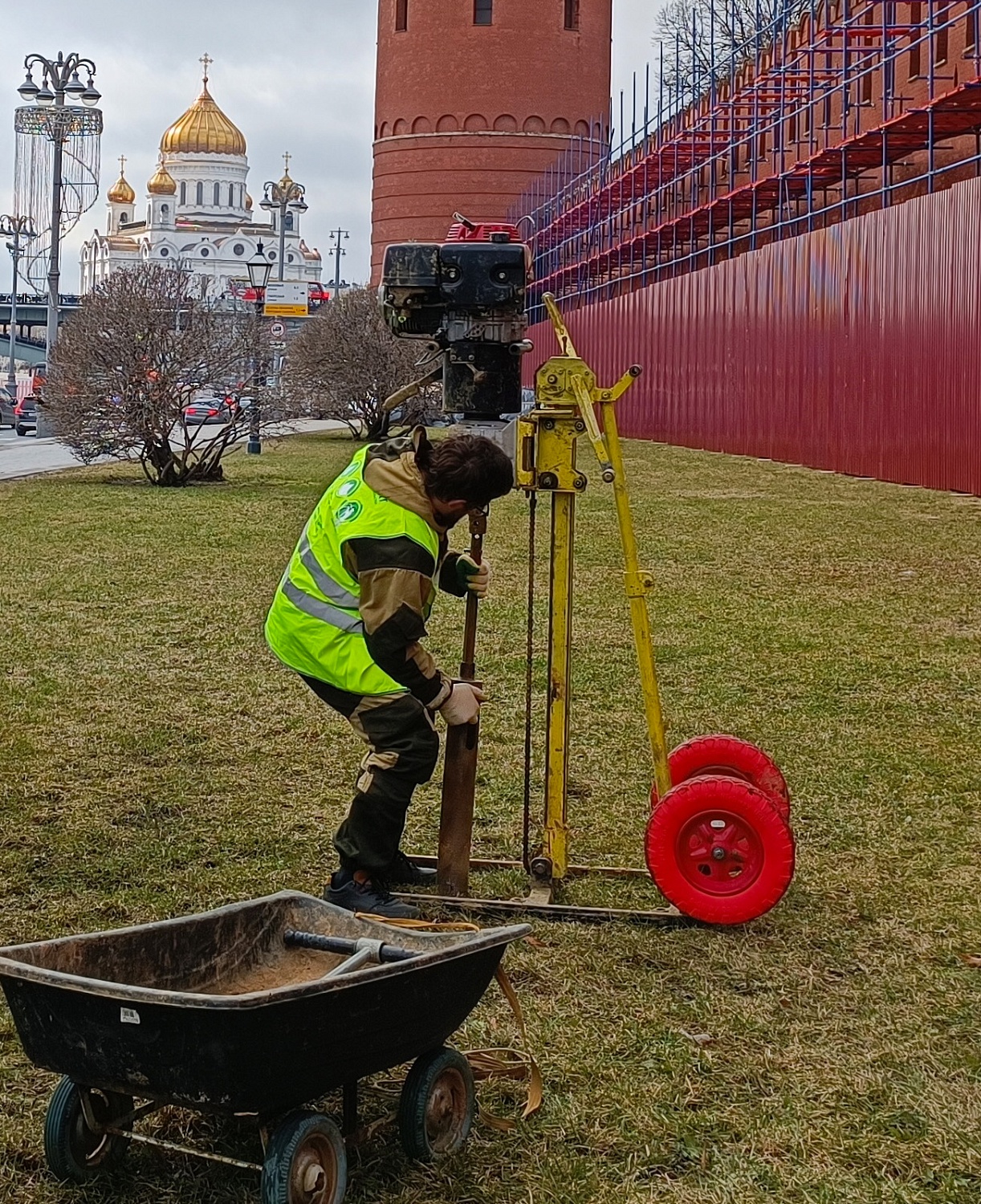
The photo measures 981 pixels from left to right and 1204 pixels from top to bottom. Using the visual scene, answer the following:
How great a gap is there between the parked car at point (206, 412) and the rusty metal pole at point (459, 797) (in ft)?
53.6

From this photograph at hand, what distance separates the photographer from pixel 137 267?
842 inches

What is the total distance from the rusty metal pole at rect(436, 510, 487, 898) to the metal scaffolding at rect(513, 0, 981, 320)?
15.2m

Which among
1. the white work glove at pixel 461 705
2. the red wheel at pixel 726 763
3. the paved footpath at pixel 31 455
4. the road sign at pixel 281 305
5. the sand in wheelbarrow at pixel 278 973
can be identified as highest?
the road sign at pixel 281 305

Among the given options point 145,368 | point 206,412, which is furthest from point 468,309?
point 206,412

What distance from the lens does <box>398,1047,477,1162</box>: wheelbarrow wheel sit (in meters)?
3.13

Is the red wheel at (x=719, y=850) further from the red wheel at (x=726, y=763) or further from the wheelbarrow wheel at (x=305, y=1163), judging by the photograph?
the wheelbarrow wheel at (x=305, y=1163)

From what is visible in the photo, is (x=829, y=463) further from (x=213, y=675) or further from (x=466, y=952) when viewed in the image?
(x=466, y=952)

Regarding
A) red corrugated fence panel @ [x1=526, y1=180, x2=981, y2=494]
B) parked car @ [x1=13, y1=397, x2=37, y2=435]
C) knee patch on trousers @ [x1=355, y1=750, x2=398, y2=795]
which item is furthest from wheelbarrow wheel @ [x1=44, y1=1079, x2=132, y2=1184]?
parked car @ [x1=13, y1=397, x2=37, y2=435]

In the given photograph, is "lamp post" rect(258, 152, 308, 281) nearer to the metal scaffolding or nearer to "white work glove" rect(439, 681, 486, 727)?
the metal scaffolding

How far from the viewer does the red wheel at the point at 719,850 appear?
4.41 m

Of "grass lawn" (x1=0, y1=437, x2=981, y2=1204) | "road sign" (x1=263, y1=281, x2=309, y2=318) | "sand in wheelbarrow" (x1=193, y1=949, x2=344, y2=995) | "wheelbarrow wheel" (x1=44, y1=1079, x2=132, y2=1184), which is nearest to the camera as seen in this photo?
"wheelbarrow wheel" (x1=44, y1=1079, x2=132, y2=1184)

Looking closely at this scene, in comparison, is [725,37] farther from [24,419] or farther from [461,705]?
[461,705]

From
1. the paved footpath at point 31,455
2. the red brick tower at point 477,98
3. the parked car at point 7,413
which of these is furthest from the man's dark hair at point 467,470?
the red brick tower at point 477,98

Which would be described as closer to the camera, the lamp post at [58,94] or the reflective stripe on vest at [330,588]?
the reflective stripe on vest at [330,588]
